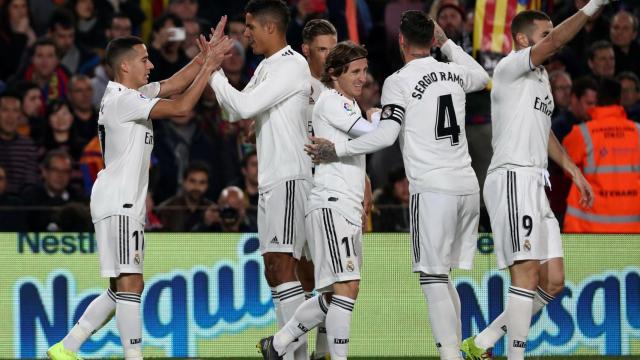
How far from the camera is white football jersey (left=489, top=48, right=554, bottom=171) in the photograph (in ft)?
29.7

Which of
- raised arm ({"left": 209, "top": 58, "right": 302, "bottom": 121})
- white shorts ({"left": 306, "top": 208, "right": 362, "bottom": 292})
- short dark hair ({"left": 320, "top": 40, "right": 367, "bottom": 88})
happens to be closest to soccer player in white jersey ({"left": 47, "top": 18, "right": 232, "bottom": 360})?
raised arm ({"left": 209, "top": 58, "right": 302, "bottom": 121})

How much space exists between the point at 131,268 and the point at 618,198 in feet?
16.1

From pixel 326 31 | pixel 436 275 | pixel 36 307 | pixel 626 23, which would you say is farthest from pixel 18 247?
pixel 626 23

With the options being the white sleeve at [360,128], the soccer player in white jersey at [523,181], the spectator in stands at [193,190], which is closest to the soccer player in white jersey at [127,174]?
the white sleeve at [360,128]

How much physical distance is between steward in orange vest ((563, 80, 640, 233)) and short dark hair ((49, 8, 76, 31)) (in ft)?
20.5

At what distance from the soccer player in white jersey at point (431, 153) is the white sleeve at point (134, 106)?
126 centimetres

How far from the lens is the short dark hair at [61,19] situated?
15062mm

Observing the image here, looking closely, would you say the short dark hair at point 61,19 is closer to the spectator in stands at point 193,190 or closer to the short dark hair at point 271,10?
the spectator in stands at point 193,190

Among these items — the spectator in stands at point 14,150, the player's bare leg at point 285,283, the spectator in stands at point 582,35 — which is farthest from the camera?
the spectator in stands at point 582,35

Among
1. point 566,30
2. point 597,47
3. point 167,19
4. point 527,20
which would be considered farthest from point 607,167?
point 167,19

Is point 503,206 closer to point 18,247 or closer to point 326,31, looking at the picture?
point 326,31

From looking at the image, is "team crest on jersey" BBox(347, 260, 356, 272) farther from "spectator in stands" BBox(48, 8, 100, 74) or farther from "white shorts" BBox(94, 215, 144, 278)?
"spectator in stands" BBox(48, 8, 100, 74)

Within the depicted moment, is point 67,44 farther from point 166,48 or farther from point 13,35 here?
point 166,48

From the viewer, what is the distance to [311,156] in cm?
899
